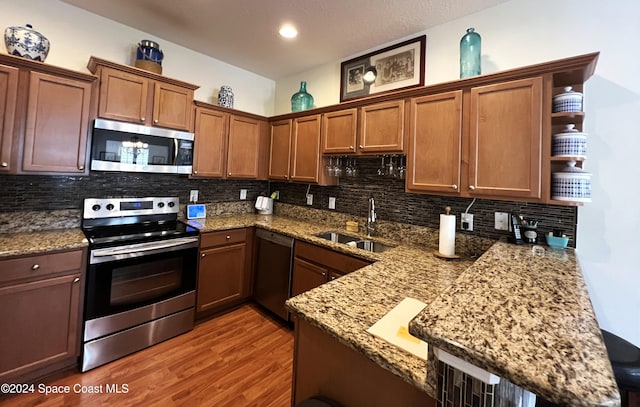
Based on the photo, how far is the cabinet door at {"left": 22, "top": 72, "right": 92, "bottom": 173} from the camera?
5.97 feet

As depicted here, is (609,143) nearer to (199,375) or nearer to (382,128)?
(382,128)

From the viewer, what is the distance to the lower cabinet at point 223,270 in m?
2.50

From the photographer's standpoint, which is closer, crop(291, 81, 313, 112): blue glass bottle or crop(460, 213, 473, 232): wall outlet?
crop(460, 213, 473, 232): wall outlet

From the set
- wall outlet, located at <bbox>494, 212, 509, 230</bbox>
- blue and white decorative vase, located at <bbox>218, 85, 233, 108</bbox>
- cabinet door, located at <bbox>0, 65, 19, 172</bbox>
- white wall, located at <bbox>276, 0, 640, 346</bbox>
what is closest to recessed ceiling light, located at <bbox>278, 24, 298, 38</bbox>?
blue and white decorative vase, located at <bbox>218, 85, 233, 108</bbox>

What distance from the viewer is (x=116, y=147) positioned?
2164 millimetres

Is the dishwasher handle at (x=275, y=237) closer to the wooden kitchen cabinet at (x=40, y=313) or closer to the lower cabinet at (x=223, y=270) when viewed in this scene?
the lower cabinet at (x=223, y=270)

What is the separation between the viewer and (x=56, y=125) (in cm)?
190

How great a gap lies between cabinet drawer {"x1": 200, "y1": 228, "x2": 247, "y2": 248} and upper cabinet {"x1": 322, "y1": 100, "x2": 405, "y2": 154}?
121cm

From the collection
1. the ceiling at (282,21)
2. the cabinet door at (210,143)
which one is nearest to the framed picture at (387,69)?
the ceiling at (282,21)

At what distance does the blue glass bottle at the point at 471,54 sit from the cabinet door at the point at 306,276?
1.79m

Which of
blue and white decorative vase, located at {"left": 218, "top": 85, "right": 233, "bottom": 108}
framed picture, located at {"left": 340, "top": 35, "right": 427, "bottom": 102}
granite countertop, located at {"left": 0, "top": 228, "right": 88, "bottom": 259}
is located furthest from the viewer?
blue and white decorative vase, located at {"left": 218, "top": 85, "right": 233, "bottom": 108}

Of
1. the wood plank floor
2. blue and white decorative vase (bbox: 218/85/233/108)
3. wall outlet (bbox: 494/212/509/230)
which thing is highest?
blue and white decorative vase (bbox: 218/85/233/108)

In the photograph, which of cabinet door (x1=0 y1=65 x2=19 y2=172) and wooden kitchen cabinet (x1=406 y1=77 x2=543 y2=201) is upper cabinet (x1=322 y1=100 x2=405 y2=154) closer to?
wooden kitchen cabinet (x1=406 y1=77 x2=543 y2=201)

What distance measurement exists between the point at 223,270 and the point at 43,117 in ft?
5.84
